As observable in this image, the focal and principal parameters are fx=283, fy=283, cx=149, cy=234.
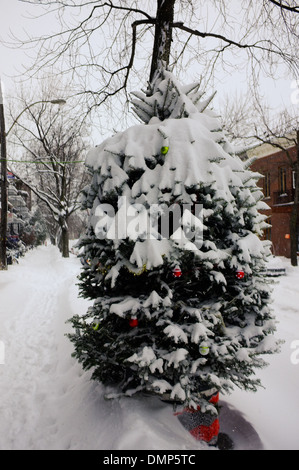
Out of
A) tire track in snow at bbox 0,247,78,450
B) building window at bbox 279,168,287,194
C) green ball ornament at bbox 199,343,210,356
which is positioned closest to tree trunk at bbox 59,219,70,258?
tire track in snow at bbox 0,247,78,450

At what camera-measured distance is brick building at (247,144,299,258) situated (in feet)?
75.1

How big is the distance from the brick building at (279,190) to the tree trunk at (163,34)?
19690 mm

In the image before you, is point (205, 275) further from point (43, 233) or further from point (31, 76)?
point (43, 233)

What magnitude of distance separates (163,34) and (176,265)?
456 cm

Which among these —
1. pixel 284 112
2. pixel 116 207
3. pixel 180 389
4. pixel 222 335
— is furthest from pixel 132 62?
pixel 284 112

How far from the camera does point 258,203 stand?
3250 mm

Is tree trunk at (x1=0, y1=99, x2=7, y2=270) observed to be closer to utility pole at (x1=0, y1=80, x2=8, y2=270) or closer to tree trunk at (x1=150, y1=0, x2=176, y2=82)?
utility pole at (x1=0, y1=80, x2=8, y2=270)

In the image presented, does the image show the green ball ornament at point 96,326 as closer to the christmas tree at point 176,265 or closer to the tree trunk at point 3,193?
the christmas tree at point 176,265

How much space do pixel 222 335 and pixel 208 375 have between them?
0.45 m

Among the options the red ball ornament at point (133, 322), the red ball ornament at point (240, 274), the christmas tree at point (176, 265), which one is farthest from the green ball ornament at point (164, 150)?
the red ball ornament at point (133, 322)

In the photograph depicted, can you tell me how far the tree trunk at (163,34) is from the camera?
4.98m

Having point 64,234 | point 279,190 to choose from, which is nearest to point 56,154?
point 64,234

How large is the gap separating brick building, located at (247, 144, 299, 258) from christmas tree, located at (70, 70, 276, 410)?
21654mm

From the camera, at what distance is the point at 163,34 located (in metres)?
5.07
